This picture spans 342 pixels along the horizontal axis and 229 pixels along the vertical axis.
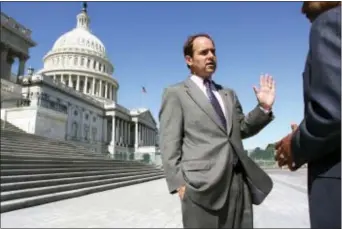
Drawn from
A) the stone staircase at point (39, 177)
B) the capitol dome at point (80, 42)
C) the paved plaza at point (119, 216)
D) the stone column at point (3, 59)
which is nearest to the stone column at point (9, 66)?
the stone column at point (3, 59)

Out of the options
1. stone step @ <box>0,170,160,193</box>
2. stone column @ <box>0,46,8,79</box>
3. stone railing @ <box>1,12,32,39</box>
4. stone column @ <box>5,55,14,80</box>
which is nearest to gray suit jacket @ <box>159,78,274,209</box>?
stone step @ <box>0,170,160,193</box>

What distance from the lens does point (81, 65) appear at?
77.5 metres

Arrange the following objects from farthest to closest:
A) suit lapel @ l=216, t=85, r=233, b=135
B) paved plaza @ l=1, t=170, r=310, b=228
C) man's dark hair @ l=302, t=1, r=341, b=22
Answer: paved plaza @ l=1, t=170, r=310, b=228 < suit lapel @ l=216, t=85, r=233, b=135 < man's dark hair @ l=302, t=1, r=341, b=22

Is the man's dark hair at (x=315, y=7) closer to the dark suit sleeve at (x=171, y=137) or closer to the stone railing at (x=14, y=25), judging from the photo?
the dark suit sleeve at (x=171, y=137)

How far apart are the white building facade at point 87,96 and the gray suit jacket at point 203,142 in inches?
1440

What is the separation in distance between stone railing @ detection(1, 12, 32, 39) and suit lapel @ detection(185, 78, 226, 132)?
38.7 metres

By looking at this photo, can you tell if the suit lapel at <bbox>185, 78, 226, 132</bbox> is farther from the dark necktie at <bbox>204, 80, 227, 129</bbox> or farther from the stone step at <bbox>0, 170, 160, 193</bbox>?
the stone step at <bbox>0, 170, 160, 193</bbox>

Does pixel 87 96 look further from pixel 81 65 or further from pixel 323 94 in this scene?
pixel 323 94

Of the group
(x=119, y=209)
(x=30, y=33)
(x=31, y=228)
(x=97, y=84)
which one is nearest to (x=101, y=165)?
(x=119, y=209)

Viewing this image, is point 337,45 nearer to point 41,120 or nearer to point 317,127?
point 317,127

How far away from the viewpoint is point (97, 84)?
77812mm

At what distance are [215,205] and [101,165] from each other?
66.2 feet

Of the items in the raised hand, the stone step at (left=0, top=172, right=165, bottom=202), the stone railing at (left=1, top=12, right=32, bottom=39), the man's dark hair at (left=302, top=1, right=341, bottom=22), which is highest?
the stone railing at (left=1, top=12, right=32, bottom=39)

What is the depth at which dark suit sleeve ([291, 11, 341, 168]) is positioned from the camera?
134 cm
